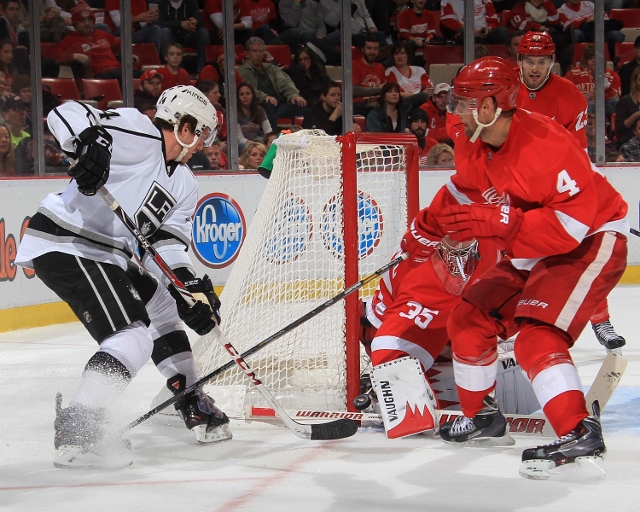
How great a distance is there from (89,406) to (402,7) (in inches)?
217

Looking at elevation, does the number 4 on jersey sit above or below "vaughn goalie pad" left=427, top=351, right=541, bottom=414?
above

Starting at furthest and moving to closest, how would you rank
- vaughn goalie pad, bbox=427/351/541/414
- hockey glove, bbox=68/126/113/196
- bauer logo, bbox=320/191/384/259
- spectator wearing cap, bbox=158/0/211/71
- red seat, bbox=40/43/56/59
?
1. spectator wearing cap, bbox=158/0/211/71
2. red seat, bbox=40/43/56/59
3. bauer logo, bbox=320/191/384/259
4. vaughn goalie pad, bbox=427/351/541/414
5. hockey glove, bbox=68/126/113/196

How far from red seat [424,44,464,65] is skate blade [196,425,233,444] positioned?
466 cm

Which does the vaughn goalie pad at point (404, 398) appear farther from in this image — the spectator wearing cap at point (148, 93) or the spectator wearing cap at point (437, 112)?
the spectator wearing cap at point (437, 112)

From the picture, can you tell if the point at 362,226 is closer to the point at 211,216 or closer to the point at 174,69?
the point at 211,216

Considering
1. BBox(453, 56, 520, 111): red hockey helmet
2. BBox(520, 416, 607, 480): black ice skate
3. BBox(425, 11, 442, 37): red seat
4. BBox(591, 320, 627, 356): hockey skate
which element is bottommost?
BBox(520, 416, 607, 480): black ice skate

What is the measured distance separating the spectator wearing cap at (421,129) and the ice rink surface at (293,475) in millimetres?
3654

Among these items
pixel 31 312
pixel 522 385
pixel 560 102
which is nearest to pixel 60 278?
pixel 522 385

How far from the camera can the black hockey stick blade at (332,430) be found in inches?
114

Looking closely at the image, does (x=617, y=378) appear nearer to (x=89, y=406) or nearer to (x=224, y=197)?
(x=89, y=406)

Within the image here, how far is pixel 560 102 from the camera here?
3.98 m

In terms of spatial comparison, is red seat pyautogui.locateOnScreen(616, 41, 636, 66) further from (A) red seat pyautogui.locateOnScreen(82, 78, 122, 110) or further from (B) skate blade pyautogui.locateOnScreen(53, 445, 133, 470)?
(B) skate blade pyautogui.locateOnScreen(53, 445, 133, 470)

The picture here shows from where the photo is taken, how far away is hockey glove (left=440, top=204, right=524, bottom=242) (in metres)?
2.36

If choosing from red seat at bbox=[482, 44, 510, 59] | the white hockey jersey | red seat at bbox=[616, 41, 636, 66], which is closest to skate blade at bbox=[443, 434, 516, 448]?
the white hockey jersey
